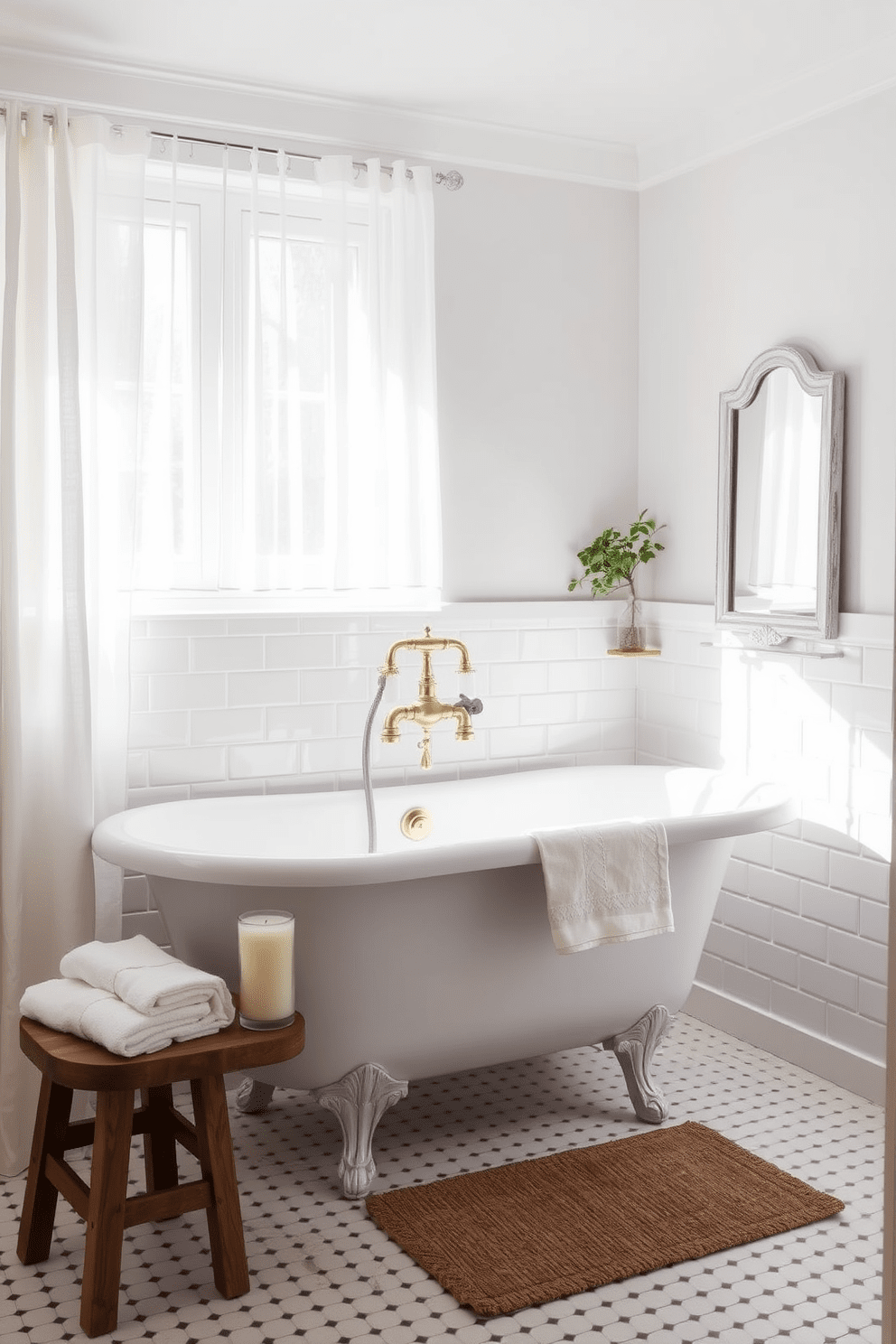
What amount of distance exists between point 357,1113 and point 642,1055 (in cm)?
77

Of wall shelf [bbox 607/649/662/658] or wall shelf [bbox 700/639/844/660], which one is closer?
wall shelf [bbox 700/639/844/660]

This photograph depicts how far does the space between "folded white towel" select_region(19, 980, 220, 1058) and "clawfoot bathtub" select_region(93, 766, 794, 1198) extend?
0.27 m

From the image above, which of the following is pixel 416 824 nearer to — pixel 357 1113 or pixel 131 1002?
pixel 357 1113

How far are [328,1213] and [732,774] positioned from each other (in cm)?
159

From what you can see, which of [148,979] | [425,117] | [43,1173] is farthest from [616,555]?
[43,1173]

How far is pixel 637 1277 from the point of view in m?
2.36

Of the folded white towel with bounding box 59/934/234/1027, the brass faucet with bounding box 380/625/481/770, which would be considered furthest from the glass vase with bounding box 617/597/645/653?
the folded white towel with bounding box 59/934/234/1027

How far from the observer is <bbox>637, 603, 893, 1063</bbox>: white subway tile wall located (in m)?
3.12

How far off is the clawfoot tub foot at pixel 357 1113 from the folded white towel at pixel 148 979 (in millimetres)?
404

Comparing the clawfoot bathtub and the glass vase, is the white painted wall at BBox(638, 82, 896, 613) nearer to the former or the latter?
the glass vase

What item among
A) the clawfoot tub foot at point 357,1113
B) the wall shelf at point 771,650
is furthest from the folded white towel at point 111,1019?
the wall shelf at point 771,650

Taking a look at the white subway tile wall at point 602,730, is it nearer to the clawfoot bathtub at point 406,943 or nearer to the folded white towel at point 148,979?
the clawfoot bathtub at point 406,943

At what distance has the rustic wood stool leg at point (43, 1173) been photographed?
239cm

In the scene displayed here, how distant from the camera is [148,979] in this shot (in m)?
2.29
